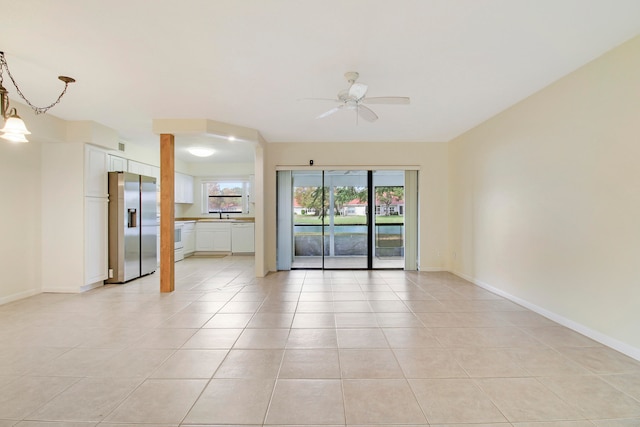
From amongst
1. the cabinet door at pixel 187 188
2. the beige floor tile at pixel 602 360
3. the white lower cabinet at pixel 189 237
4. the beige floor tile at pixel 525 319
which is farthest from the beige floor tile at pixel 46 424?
the cabinet door at pixel 187 188

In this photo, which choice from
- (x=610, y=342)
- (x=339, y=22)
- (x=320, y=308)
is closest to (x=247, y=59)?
(x=339, y=22)

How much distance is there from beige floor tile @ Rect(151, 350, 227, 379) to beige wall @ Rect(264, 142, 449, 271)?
331 centimetres

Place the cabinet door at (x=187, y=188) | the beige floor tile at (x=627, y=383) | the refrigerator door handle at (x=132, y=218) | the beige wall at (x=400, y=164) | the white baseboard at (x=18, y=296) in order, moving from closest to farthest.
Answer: the beige floor tile at (x=627, y=383)
the white baseboard at (x=18, y=296)
the refrigerator door handle at (x=132, y=218)
the beige wall at (x=400, y=164)
the cabinet door at (x=187, y=188)

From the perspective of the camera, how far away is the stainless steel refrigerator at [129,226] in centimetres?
491

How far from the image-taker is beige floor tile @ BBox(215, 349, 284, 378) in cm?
221

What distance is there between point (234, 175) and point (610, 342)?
7.91 m

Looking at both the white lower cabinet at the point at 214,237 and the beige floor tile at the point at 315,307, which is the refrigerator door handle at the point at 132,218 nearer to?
the white lower cabinet at the point at 214,237

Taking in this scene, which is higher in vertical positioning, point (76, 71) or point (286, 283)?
point (76, 71)

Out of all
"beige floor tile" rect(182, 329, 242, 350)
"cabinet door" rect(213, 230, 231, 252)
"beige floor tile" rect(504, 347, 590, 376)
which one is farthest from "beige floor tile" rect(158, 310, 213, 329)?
"cabinet door" rect(213, 230, 231, 252)

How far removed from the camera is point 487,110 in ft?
13.4

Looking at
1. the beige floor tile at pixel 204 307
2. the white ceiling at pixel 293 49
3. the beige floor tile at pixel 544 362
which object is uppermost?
the white ceiling at pixel 293 49

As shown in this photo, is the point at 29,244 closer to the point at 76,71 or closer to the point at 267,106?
the point at 76,71

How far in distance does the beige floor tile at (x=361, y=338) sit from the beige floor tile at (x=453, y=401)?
0.62 metres

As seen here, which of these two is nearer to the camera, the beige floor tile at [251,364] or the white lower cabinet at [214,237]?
the beige floor tile at [251,364]
